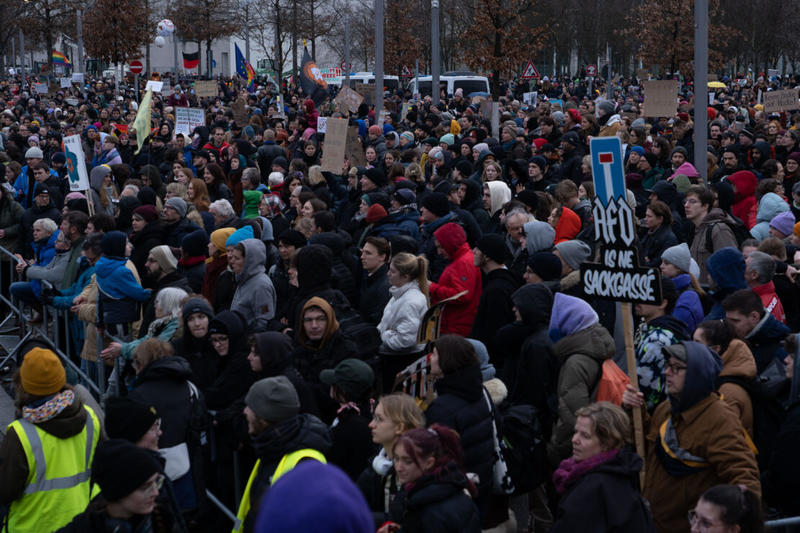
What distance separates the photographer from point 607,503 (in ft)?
13.5

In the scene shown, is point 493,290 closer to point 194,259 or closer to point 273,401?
point 194,259

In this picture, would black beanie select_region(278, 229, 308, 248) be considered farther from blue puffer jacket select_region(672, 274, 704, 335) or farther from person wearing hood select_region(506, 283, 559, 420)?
blue puffer jacket select_region(672, 274, 704, 335)

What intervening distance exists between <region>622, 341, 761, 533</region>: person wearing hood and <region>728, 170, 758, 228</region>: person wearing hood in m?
7.08

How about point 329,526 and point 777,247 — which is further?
point 777,247

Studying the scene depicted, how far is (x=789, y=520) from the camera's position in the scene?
474 centimetres

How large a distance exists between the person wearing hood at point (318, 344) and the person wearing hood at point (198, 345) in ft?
1.80

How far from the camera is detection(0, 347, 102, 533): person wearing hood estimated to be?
465 cm

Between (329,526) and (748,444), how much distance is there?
3415 millimetres

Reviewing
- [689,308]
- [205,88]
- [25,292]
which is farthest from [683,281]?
[205,88]

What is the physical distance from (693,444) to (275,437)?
1898 mm

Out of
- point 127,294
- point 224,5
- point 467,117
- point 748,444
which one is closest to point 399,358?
point 127,294

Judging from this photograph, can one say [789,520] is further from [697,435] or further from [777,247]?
[777,247]

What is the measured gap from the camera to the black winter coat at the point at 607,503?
4090 mm

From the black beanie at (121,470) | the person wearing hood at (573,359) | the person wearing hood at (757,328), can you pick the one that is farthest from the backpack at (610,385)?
the black beanie at (121,470)
